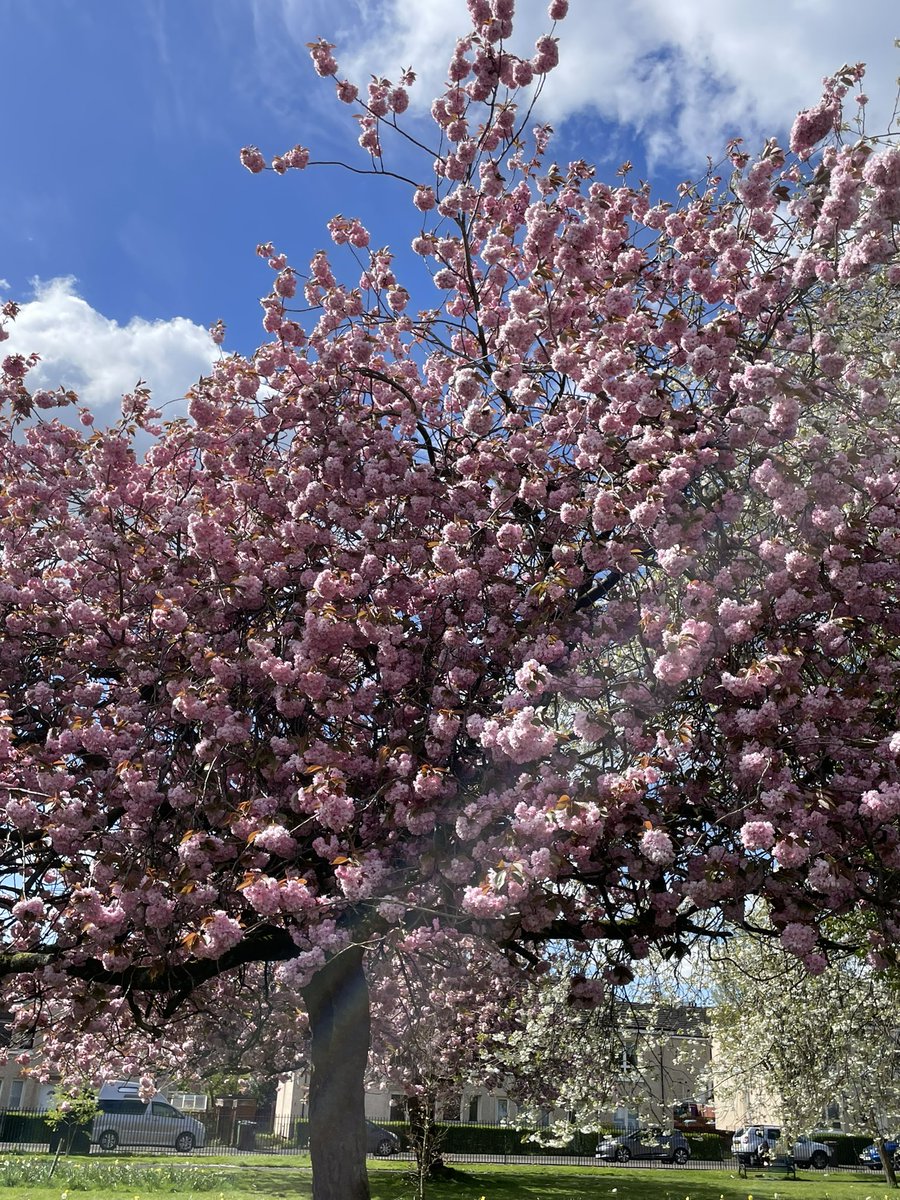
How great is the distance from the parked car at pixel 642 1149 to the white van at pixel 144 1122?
16479mm

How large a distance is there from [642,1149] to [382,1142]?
14119mm

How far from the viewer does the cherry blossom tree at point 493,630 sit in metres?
6.21

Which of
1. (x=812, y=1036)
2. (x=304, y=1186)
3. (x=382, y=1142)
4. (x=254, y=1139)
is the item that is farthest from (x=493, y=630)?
(x=254, y=1139)

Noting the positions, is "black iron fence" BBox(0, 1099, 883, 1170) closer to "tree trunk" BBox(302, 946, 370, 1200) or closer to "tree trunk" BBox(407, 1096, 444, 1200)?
"tree trunk" BBox(407, 1096, 444, 1200)

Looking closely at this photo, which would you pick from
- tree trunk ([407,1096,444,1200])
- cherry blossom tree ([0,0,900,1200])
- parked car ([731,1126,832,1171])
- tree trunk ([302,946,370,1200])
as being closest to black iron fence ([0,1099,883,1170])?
parked car ([731,1126,832,1171])

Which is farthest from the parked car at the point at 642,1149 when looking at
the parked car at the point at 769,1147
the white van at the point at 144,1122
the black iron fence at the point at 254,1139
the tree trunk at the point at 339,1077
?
the tree trunk at the point at 339,1077

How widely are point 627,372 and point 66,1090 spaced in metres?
19.5

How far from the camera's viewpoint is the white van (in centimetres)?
2984

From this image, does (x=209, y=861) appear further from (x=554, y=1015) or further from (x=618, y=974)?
(x=554, y=1015)

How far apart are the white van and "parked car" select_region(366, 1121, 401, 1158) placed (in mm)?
5691

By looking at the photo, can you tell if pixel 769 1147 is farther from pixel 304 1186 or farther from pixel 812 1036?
pixel 812 1036

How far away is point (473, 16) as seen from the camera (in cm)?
859

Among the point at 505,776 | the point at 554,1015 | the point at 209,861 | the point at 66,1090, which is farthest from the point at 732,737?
the point at 66,1090

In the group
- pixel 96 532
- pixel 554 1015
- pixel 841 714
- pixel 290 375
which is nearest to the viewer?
pixel 841 714
